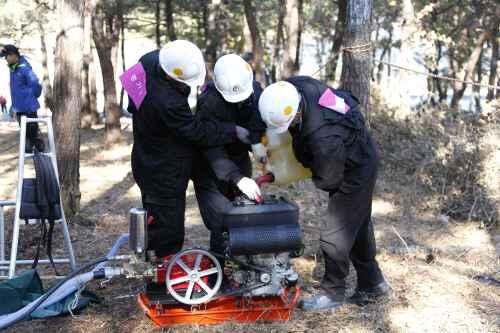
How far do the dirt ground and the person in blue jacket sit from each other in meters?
1.24

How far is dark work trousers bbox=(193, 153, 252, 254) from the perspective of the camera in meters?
4.67

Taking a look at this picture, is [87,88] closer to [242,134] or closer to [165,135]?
[165,135]

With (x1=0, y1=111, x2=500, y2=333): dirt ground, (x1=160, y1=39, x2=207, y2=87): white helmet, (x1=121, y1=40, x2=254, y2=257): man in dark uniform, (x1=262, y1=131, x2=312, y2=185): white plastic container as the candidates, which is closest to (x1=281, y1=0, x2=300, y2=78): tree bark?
(x1=0, y1=111, x2=500, y2=333): dirt ground

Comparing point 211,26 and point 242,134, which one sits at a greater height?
point 211,26

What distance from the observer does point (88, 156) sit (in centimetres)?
1333

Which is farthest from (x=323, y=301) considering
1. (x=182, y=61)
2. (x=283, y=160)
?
(x=182, y=61)

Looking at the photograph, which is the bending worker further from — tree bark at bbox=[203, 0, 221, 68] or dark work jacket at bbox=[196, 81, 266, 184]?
tree bark at bbox=[203, 0, 221, 68]

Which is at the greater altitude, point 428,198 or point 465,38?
point 465,38

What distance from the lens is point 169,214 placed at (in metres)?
4.61

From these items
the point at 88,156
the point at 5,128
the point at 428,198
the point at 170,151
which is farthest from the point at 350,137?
the point at 5,128

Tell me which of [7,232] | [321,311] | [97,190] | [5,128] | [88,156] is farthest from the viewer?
[5,128]

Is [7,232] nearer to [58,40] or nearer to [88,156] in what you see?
[58,40]

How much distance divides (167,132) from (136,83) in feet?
1.37

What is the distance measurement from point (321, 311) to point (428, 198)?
4898 millimetres
